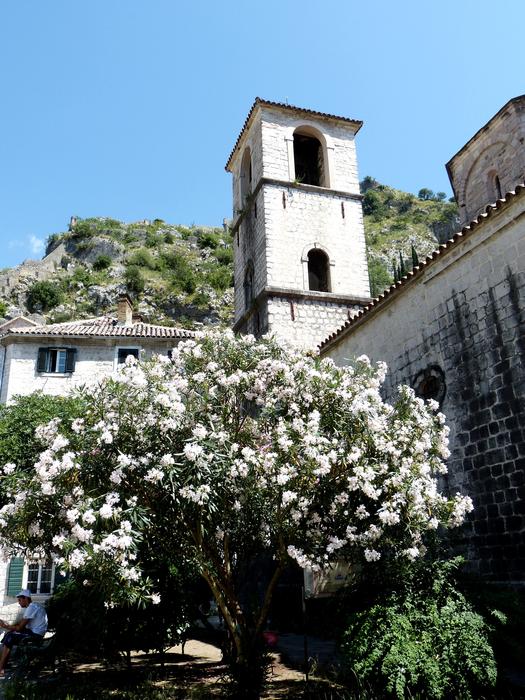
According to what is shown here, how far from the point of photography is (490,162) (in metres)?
17.0

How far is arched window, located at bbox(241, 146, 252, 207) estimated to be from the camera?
71.9 feet

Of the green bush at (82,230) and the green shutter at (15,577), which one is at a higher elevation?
the green bush at (82,230)

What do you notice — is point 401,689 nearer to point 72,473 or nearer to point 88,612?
point 72,473

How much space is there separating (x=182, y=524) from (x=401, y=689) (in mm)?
2911

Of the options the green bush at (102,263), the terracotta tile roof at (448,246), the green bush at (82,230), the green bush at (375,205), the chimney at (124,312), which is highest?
the green bush at (375,205)

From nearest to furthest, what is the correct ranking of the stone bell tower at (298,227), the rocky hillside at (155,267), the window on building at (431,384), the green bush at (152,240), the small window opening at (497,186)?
1. the window on building at (431,384)
2. the small window opening at (497,186)
3. the stone bell tower at (298,227)
4. the rocky hillside at (155,267)
5. the green bush at (152,240)

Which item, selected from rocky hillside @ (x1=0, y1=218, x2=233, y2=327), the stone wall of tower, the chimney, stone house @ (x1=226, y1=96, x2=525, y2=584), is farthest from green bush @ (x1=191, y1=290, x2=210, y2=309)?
the stone wall of tower

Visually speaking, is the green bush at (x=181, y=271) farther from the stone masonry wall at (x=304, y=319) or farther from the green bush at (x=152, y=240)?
the stone masonry wall at (x=304, y=319)

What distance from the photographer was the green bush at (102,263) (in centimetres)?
6744

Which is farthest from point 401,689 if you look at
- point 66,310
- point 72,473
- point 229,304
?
point 66,310

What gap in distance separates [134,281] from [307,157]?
4235 centimetres

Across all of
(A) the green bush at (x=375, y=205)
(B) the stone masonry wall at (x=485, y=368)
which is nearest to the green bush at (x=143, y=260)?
(A) the green bush at (x=375, y=205)

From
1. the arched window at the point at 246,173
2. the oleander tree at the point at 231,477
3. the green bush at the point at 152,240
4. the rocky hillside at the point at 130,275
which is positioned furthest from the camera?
the green bush at the point at 152,240

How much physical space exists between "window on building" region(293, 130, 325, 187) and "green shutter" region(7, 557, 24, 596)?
17.6 meters
